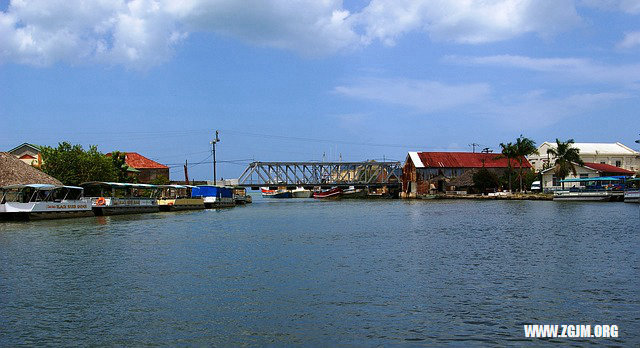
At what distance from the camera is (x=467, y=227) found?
3762cm

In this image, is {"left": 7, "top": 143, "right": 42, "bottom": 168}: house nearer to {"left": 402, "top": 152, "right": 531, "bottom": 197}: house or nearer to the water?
the water

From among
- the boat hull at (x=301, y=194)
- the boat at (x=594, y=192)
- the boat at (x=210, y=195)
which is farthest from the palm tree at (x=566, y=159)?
the boat hull at (x=301, y=194)

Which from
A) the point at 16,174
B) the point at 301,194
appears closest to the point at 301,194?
the point at 301,194

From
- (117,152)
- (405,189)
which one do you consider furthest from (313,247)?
(405,189)

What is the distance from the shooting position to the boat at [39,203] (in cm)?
4541

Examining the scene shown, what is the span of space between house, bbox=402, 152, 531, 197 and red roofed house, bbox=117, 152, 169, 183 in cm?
4923

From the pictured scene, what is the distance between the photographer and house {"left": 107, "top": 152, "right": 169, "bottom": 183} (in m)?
102

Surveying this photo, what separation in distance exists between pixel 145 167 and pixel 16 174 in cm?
5266

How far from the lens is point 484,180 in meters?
102

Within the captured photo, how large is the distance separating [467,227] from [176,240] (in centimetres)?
1928

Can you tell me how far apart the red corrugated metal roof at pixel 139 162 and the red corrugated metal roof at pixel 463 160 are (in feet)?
173

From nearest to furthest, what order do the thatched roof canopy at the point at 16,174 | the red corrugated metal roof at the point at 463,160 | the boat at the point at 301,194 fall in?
the thatched roof canopy at the point at 16,174
the red corrugated metal roof at the point at 463,160
the boat at the point at 301,194

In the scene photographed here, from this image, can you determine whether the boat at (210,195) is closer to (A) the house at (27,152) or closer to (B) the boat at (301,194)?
(A) the house at (27,152)

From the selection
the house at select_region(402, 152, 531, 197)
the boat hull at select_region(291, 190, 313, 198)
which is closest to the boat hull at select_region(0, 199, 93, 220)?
the house at select_region(402, 152, 531, 197)
